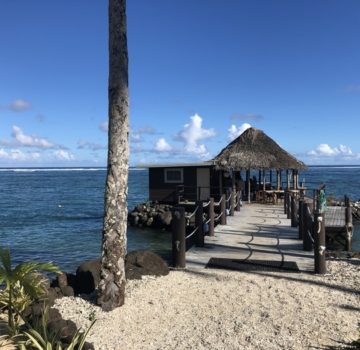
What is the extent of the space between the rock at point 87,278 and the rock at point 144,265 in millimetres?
668

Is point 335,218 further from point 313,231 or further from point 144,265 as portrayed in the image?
point 144,265

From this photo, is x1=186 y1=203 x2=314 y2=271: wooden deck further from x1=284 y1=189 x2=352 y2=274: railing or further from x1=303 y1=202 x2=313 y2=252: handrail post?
x1=284 y1=189 x2=352 y2=274: railing

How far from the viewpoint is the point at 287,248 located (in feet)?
35.6

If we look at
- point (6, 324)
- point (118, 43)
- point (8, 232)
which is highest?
point (118, 43)

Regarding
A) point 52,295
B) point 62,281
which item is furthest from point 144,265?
point 52,295

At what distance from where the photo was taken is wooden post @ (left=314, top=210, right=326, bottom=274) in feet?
27.1

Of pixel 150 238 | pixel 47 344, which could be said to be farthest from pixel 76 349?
pixel 150 238

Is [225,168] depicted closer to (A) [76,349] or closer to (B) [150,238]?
(B) [150,238]

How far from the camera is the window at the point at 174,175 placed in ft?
87.1

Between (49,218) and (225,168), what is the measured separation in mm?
14230

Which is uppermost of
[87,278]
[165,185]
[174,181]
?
[174,181]

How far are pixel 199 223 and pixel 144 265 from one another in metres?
2.72

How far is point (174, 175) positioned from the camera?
26.7 meters

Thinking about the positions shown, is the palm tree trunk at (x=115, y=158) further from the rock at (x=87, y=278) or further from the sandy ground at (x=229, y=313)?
the rock at (x=87, y=278)
